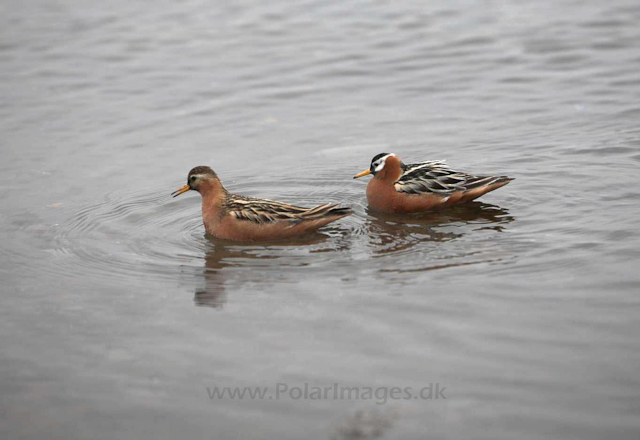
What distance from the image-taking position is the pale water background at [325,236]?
7000mm

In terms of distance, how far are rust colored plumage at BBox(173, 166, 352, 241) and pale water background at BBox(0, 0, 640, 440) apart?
0.24m

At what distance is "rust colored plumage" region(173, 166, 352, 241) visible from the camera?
36.0ft

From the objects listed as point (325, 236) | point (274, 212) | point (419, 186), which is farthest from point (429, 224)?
point (274, 212)

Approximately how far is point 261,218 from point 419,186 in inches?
106

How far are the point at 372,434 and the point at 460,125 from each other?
9.76m

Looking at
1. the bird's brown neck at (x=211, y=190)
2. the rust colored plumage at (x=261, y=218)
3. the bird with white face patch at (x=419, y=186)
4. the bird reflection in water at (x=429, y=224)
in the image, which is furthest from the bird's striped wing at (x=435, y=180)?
the bird's brown neck at (x=211, y=190)

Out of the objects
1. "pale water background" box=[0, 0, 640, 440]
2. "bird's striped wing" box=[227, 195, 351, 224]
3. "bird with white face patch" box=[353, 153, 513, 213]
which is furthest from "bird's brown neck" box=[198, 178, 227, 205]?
"bird with white face patch" box=[353, 153, 513, 213]

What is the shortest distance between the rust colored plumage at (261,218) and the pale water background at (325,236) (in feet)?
0.77

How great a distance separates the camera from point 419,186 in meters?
12.2

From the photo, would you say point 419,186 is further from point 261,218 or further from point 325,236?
point 261,218

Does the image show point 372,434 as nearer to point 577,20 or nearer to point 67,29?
point 577,20

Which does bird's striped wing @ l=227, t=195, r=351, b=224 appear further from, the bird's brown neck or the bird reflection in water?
the bird reflection in water

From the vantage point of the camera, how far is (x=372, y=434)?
6465mm

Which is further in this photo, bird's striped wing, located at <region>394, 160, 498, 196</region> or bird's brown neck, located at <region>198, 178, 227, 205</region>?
bird's striped wing, located at <region>394, 160, 498, 196</region>
